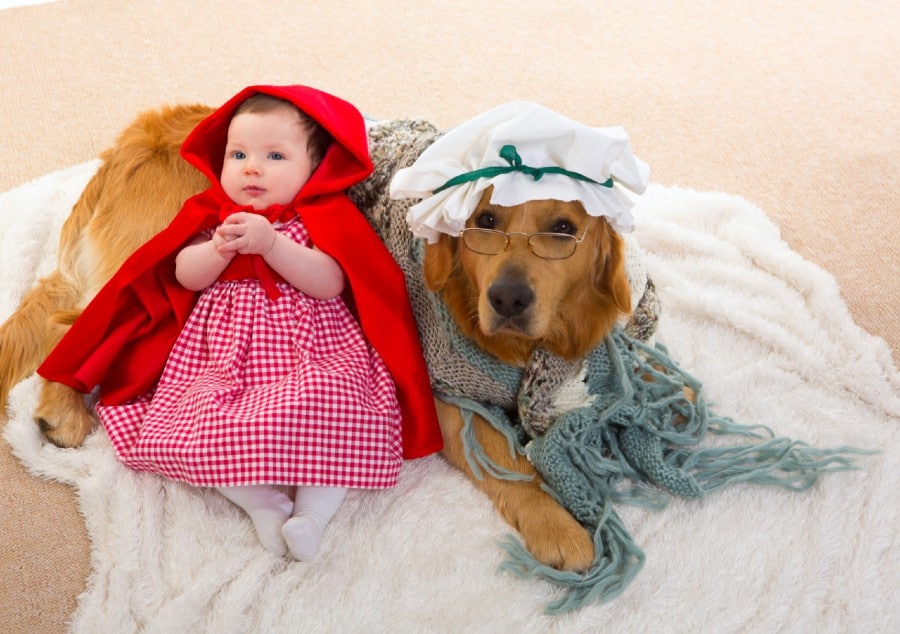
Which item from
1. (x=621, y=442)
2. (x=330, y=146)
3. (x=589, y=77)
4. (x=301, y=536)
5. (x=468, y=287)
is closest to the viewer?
(x=301, y=536)

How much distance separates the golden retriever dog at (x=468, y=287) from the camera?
1.72m

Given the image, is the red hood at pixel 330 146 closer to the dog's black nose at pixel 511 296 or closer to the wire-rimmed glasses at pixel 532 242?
the wire-rimmed glasses at pixel 532 242

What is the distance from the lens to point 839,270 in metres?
2.62

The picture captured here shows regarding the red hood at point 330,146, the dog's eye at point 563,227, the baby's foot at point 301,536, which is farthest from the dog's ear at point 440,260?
the baby's foot at point 301,536

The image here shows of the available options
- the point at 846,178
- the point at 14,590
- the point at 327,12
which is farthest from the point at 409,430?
the point at 327,12

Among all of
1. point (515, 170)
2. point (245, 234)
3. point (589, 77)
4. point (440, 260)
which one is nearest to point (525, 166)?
point (515, 170)

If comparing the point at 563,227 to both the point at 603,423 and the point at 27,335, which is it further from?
the point at 27,335

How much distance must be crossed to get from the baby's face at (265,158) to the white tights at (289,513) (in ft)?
2.19

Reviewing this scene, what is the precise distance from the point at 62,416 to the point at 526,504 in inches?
41.7

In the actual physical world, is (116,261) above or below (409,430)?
above

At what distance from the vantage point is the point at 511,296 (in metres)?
1.69

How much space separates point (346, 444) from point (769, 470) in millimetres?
923

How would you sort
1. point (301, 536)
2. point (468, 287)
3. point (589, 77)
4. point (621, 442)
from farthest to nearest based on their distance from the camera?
point (589, 77) → point (621, 442) → point (468, 287) → point (301, 536)

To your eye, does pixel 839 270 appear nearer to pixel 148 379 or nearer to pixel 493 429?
pixel 493 429
